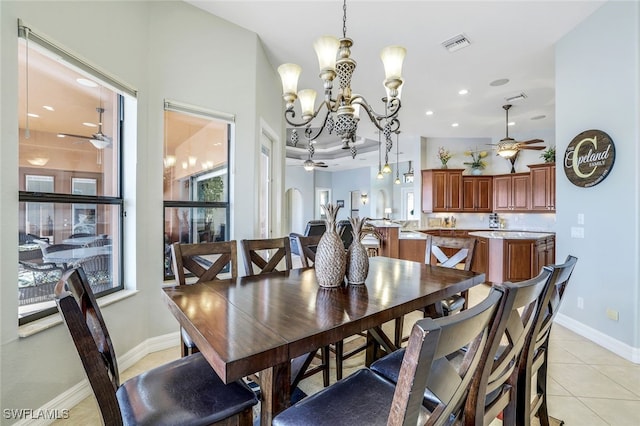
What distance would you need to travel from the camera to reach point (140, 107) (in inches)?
98.6

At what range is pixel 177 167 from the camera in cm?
286

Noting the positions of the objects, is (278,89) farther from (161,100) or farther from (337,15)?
(161,100)

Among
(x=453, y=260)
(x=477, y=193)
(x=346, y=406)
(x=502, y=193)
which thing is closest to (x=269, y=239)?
(x=346, y=406)

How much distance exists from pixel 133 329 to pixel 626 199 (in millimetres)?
4522

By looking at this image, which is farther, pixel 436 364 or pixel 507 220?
pixel 507 220

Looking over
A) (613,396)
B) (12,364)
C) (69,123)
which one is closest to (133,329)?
(12,364)

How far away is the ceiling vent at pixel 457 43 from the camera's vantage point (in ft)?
10.9

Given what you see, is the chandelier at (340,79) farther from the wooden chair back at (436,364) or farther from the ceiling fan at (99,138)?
the wooden chair back at (436,364)

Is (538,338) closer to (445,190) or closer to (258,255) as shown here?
(258,255)

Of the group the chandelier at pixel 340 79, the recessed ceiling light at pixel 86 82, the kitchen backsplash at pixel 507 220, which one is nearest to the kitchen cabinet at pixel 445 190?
the kitchen backsplash at pixel 507 220

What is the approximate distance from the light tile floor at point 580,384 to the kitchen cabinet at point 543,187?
413cm

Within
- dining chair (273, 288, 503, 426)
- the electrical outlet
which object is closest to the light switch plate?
the electrical outlet

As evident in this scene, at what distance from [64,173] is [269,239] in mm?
1499

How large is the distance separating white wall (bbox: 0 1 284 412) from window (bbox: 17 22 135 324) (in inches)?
5.0
